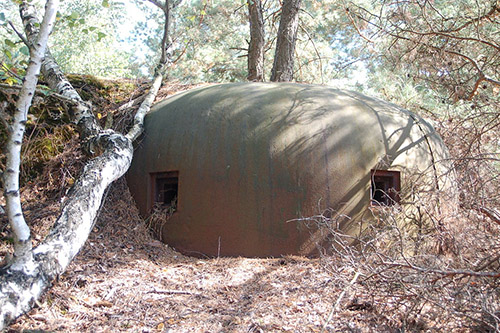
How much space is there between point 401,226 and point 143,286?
338cm

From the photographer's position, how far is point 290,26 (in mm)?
10055

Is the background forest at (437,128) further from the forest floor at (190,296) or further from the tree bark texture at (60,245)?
the tree bark texture at (60,245)

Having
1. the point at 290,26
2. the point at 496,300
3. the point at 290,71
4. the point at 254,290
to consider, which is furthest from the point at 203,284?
the point at 290,26

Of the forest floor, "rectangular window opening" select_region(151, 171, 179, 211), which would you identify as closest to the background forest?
the forest floor

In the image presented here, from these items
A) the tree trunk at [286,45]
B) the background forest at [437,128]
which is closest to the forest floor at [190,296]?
the background forest at [437,128]

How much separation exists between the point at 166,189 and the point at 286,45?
5.17 meters

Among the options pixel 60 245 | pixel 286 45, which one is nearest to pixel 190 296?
pixel 60 245

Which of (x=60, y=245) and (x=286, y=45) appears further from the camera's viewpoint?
(x=286, y=45)

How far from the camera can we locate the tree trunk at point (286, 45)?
991 centimetres

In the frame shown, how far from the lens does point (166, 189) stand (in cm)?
645

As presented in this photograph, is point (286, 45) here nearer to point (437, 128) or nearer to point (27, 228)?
point (437, 128)

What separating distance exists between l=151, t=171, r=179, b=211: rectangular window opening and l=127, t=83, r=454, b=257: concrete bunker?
16 millimetres

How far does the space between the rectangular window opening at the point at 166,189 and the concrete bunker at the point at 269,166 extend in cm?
2

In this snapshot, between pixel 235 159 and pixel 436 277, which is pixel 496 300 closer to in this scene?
pixel 436 277
